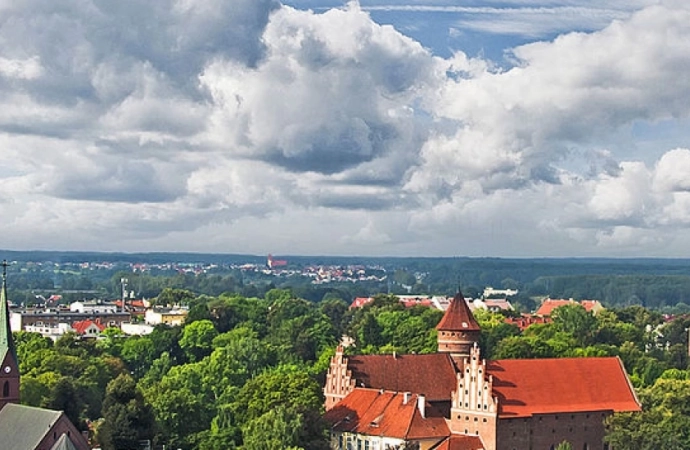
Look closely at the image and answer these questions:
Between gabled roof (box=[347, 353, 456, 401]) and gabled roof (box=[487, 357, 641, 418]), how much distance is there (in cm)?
399

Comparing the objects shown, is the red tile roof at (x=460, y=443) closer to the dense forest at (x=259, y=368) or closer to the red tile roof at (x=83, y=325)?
the dense forest at (x=259, y=368)

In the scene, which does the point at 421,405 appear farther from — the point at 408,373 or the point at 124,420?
the point at 124,420

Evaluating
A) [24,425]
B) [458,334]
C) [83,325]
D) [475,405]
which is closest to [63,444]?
[24,425]

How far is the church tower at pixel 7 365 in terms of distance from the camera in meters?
67.1

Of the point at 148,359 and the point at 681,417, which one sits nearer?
the point at 681,417

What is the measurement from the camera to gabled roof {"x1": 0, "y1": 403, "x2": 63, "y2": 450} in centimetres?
6216

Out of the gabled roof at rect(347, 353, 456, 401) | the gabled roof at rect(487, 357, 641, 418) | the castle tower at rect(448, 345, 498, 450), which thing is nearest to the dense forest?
the gabled roof at rect(487, 357, 641, 418)

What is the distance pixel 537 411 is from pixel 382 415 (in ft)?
32.1

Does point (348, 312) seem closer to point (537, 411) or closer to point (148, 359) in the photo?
point (148, 359)

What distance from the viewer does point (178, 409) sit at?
80188mm

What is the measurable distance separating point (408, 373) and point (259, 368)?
35.6 metres

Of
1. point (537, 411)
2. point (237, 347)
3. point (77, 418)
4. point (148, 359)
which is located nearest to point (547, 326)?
point (237, 347)

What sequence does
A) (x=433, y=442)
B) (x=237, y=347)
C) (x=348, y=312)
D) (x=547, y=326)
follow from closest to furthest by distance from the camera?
1. (x=433, y=442)
2. (x=237, y=347)
3. (x=547, y=326)
4. (x=348, y=312)

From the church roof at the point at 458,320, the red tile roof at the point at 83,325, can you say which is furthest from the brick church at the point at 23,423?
the red tile roof at the point at 83,325
